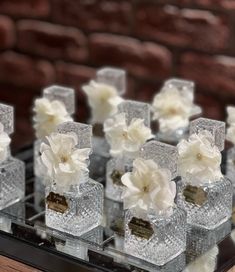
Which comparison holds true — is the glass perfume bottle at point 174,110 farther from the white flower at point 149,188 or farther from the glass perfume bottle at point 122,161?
the white flower at point 149,188

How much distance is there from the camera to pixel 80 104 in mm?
2389

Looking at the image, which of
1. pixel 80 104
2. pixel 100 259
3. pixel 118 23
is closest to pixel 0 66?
pixel 80 104

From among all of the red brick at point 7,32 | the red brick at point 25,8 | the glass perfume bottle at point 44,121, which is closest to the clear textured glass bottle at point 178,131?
the glass perfume bottle at point 44,121

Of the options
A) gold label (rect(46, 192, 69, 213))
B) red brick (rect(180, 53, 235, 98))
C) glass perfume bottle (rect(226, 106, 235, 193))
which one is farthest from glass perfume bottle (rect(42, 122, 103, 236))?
red brick (rect(180, 53, 235, 98))

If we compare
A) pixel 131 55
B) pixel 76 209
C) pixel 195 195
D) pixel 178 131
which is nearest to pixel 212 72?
pixel 131 55

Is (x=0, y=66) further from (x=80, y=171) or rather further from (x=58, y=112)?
(x=80, y=171)

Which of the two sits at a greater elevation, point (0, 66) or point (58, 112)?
point (58, 112)

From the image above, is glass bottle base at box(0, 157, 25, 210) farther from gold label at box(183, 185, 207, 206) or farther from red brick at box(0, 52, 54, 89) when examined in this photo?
red brick at box(0, 52, 54, 89)

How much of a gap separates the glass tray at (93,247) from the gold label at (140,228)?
4 cm

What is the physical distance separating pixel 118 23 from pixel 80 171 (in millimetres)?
934

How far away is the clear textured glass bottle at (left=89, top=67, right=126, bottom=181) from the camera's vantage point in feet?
5.30

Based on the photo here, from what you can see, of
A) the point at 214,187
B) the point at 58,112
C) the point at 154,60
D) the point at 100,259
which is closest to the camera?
the point at 100,259

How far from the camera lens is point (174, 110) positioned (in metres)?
1.65

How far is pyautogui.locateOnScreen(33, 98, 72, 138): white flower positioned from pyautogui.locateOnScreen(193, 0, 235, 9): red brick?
1.98 ft
